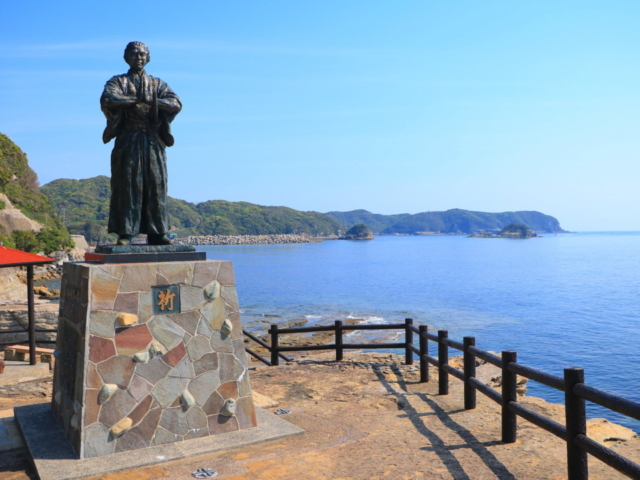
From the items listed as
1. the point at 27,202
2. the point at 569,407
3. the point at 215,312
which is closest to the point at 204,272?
the point at 215,312

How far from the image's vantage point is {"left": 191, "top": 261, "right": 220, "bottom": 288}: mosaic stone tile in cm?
639

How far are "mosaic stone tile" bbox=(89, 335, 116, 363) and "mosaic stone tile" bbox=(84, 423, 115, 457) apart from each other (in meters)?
0.68

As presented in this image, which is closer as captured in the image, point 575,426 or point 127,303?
point 575,426

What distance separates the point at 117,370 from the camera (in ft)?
19.2

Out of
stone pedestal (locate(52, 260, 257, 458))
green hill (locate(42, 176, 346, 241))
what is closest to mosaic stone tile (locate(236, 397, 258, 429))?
stone pedestal (locate(52, 260, 257, 458))

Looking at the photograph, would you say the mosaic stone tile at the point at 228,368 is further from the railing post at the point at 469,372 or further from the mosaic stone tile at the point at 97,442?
the railing post at the point at 469,372

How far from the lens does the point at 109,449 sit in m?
5.75

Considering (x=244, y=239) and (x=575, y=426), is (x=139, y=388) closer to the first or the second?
(x=575, y=426)

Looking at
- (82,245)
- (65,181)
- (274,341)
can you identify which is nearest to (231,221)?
(65,181)

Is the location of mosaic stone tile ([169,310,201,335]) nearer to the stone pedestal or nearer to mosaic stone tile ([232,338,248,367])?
the stone pedestal

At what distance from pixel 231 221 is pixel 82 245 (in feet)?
368

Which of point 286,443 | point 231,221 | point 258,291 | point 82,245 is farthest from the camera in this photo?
point 231,221

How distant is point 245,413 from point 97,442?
5.39 feet

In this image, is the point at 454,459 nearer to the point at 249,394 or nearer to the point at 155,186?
the point at 249,394
